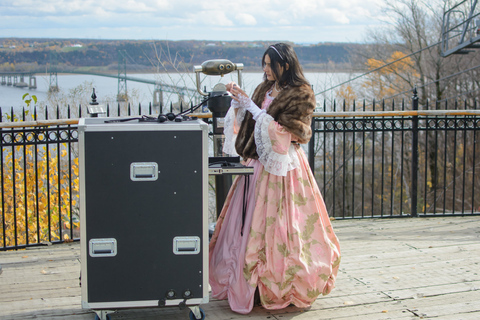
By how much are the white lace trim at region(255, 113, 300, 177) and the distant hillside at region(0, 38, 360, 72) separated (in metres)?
3.47

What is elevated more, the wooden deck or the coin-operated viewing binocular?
the coin-operated viewing binocular

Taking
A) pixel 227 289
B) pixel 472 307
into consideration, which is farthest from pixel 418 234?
pixel 227 289

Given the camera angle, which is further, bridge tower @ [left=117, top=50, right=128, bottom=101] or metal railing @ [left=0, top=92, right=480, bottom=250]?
bridge tower @ [left=117, top=50, right=128, bottom=101]

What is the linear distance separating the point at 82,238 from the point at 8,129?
2173mm

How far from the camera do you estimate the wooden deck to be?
3137mm

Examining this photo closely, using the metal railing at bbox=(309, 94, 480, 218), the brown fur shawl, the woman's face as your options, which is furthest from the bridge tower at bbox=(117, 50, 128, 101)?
the brown fur shawl

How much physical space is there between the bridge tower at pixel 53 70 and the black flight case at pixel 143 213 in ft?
33.2

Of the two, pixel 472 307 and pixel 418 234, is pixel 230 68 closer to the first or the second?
pixel 472 307

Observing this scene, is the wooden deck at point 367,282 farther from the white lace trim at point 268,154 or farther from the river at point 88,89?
the river at point 88,89

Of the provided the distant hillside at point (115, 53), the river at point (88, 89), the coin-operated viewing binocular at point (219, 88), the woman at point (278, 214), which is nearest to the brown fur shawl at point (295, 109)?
the woman at point (278, 214)

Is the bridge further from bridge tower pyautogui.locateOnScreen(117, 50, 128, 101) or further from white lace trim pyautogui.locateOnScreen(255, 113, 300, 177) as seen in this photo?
white lace trim pyautogui.locateOnScreen(255, 113, 300, 177)

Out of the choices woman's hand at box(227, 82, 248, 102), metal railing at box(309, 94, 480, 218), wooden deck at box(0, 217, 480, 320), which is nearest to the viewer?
woman's hand at box(227, 82, 248, 102)

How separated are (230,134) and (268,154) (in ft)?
1.28

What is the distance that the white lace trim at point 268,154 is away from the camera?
9.96ft
